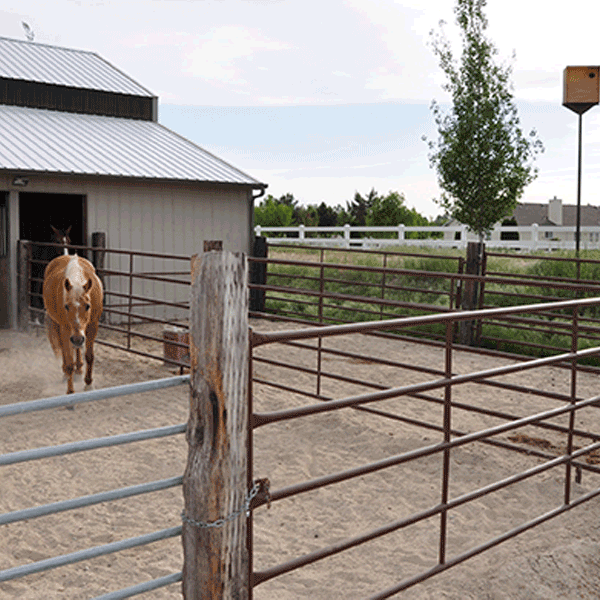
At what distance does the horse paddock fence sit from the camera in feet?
7.52

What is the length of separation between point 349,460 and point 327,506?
964 millimetres

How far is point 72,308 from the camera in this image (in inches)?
273

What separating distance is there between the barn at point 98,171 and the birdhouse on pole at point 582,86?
7027 mm

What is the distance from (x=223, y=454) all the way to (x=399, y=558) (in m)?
2.08

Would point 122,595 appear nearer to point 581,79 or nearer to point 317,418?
point 317,418

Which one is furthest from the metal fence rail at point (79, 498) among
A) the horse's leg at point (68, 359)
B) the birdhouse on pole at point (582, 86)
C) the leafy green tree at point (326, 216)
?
the leafy green tree at point (326, 216)

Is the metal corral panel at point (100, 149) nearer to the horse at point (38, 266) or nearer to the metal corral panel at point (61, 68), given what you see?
the metal corral panel at point (61, 68)

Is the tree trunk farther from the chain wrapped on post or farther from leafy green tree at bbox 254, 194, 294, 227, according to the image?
leafy green tree at bbox 254, 194, 294, 227

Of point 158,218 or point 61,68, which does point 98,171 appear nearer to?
point 158,218

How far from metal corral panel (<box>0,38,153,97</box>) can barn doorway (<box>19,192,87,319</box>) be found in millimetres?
2483

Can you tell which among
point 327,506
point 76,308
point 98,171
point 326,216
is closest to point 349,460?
point 327,506

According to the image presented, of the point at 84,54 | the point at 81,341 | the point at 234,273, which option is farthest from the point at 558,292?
the point at 84,54

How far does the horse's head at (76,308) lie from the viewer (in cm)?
692

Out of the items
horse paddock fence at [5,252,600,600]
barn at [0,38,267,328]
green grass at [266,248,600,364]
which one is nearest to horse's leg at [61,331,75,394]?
horse paddock fence at [5,252,600,600]
